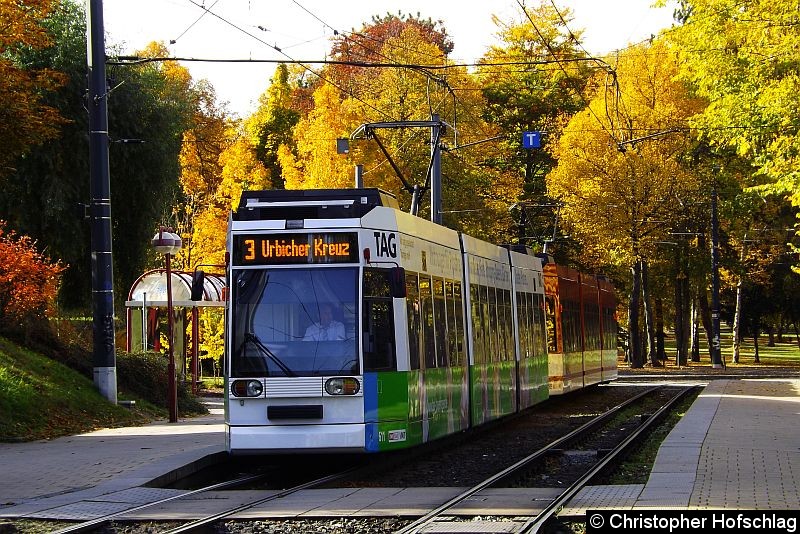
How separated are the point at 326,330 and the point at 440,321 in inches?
131

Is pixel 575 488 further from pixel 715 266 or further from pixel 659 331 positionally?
pixel 659 331

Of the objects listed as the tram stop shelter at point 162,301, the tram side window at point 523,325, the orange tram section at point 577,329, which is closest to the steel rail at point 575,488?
the tram side window at point 523,325

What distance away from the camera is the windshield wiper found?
15.4m

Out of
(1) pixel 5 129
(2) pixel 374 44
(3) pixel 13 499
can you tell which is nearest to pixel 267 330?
(3) pixel 13 499

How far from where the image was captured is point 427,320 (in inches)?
697

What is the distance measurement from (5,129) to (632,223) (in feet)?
116

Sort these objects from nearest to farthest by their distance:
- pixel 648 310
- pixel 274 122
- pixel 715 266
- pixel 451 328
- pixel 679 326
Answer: pixel 451 328 < pixel 715 266 < pixel 648 310 < pixel 679 326 < pixel 274 122

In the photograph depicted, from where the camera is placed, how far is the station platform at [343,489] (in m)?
11.9

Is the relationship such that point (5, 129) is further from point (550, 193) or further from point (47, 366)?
point (550, 193)

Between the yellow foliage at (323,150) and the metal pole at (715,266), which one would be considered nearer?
the yellow foliage at (323,150)

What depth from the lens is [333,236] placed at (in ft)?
52.1

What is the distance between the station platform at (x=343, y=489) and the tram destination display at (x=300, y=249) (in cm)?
246

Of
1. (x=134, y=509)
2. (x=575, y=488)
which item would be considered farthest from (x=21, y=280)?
(x=575, y=488)

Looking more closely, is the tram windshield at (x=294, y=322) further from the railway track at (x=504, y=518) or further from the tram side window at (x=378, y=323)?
the railway track at (x=504, y=518)
